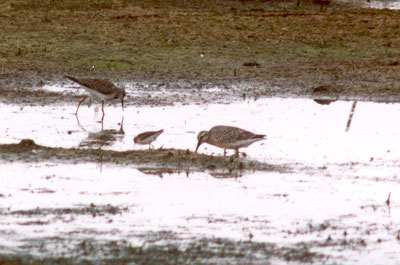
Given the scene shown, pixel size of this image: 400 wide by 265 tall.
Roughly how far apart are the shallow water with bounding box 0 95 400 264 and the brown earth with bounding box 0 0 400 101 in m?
2.68

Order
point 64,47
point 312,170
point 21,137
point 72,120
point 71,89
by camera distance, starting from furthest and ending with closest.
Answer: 1. point 64,47
2. point 71,89
3. point 72,120
4. point 21,137
5. point 312,170

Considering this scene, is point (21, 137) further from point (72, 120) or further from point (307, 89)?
point (307, 89)

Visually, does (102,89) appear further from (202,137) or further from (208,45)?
(208,45)

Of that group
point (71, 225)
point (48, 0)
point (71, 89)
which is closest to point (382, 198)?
point (71, 225)

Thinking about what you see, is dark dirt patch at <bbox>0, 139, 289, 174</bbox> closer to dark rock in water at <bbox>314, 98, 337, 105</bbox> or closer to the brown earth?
the brown earth

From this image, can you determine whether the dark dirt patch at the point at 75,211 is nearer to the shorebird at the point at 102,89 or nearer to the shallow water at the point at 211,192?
the shallow water at the point at 211,192

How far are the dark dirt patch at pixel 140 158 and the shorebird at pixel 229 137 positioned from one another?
226 mm

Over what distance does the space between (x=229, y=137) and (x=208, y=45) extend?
27.7 feet

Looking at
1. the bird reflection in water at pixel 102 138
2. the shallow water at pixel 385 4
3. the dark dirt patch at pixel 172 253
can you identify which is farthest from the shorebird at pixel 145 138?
the shallow water at pixel 385 4

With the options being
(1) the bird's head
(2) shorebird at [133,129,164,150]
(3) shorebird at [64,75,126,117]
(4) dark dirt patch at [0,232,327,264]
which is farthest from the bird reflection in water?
(4) dark dirt patch at [0,232,327,264]

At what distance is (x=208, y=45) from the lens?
20.2 m

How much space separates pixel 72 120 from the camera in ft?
46.9

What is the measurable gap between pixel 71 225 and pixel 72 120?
586 centimetres

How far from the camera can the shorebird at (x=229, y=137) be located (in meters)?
11.9
